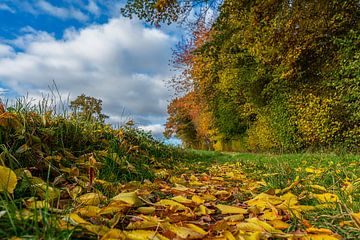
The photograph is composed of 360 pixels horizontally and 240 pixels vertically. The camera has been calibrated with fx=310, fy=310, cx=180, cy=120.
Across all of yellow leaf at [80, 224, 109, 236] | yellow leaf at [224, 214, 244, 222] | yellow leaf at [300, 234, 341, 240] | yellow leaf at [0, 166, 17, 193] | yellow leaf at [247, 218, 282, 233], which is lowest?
yellow leaf at [300, 234, 341, 240]

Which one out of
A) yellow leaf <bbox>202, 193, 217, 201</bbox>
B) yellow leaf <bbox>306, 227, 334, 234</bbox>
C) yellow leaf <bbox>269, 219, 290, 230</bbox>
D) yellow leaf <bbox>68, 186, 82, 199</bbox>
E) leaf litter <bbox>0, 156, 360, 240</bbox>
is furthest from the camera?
yellow leaf <bbox>202, 193, 217, 201</bbox>

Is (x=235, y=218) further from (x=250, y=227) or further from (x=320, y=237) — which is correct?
(x=320, y=237)

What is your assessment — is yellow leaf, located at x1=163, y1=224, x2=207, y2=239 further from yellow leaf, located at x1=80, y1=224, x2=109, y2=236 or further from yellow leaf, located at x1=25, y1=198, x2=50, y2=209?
yellow leaf, located at x1=25, y1=198, x2=50, y2=209

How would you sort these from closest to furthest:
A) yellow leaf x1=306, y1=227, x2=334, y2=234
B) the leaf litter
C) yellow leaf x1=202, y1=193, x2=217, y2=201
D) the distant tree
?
the leaf litter < yellow leaf x1=306, y1=227, x2=334, y2=234 < yellow leaf x1=202, y1=193, x2=217, y2=201 < the distant tree

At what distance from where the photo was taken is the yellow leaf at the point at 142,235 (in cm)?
98

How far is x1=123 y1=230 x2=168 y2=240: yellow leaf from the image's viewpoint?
3.21 ft

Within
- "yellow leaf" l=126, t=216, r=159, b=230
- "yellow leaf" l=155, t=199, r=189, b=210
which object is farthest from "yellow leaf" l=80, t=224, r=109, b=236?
"yellow leaf" l=155, t=199, r=189, b=210

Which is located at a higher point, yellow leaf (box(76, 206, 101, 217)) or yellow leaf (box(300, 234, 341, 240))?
yellow leaf (box(76, 206, 101, 217))

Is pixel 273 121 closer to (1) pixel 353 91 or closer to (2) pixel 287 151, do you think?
(2) pixel 287 151


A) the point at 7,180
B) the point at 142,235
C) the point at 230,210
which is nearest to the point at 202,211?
the point at 230,210

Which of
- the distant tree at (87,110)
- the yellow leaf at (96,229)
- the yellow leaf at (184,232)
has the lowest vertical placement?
the yellow leaf at (184,232)

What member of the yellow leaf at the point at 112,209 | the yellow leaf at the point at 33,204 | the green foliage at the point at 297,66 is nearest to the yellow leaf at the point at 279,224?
the yellow leaf at the point at 112,209

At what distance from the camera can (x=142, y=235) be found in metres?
1.00

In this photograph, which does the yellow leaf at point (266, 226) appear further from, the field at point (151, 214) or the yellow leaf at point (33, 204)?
the yellow leaf at point (33, 204)
